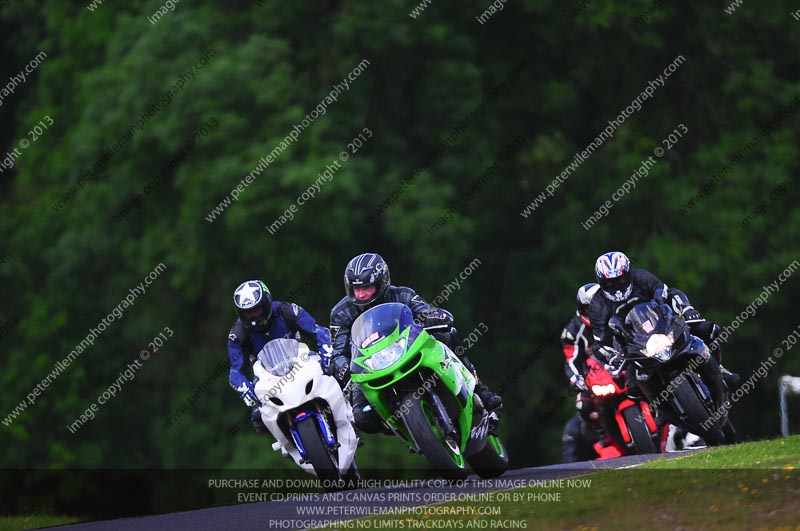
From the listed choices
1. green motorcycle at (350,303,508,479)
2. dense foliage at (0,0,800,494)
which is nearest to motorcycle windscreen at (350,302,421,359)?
green motorcycle at (350,303,508,479)

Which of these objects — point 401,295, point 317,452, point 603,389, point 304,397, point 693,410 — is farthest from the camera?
point 603,389

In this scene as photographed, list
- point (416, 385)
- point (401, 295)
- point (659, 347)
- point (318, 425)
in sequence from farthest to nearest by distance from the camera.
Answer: point (659, 347) < point (318, 425) < point (401, 295) < point (416, 385)

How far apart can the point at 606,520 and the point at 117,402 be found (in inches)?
687

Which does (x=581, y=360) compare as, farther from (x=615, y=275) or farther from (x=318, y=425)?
(x=318, y=425)

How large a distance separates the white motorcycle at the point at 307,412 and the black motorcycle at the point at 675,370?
2.84 m

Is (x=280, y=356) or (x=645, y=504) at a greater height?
(x=645, y=504)

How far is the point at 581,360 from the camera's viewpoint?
16.6 metres

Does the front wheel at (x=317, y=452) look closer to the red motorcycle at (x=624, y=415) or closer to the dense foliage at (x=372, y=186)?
the red motorcycle at (x=624, y=415)

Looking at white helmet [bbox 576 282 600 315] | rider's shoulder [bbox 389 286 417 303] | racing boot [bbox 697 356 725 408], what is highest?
racing boot [bbox 697 356 725 408]

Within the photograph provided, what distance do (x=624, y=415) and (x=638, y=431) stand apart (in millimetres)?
242

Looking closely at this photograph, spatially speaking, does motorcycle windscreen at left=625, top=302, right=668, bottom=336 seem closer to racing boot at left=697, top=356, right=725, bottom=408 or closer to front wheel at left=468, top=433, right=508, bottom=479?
racing boot at left=697, top=356, right=725, bottom=408

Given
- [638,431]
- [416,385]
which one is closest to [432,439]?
[416,385]

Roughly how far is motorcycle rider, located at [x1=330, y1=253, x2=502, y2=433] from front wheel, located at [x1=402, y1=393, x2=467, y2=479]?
2.49 ft

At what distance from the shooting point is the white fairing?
12.8 m
